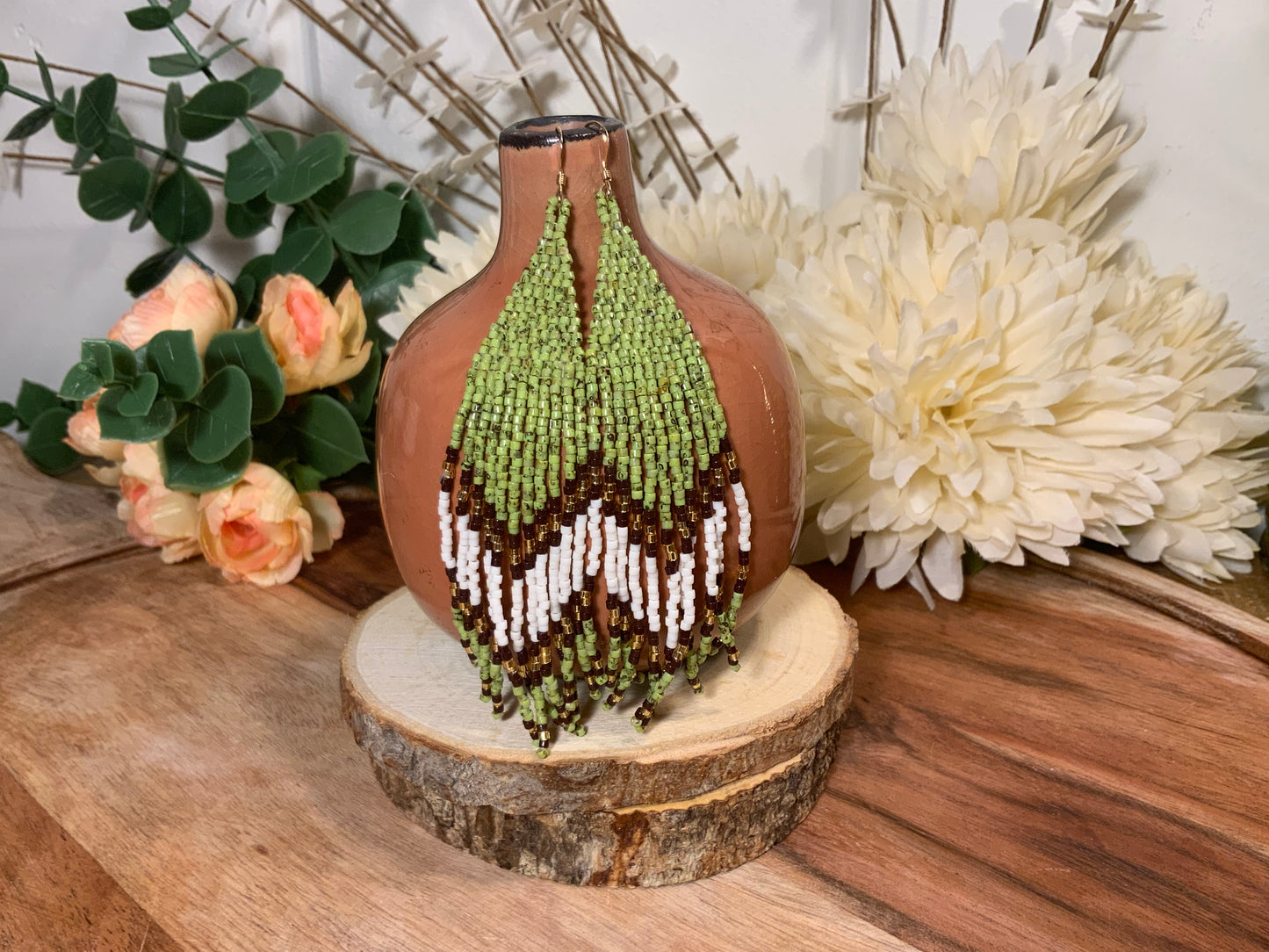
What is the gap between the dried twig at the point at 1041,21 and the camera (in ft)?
2.92

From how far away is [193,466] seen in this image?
935mm

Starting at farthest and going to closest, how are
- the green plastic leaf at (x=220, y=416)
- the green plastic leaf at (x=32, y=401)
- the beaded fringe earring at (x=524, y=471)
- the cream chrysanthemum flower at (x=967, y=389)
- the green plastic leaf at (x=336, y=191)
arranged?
the green plastic leaf at (x=32, y=401) → the green plastic leaf at (x=336, y=191) → the green plastic leaf at (x=220, y=416) → the cream chrysanthemum flower at (x=967, y=389) → the beaded fringe earring at (x=524, y=471)

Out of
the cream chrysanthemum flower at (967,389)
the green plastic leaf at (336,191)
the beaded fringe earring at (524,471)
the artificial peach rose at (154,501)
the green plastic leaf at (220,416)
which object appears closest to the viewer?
the beaded fringe earring at (524,471)

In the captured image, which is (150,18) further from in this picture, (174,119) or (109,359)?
(109,359)

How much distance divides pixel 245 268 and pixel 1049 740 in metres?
0.92

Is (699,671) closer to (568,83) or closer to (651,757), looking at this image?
(651,757)

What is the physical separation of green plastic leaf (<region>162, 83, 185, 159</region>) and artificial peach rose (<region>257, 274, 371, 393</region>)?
0.73ft

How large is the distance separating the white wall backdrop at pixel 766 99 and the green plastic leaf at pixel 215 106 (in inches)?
7.9

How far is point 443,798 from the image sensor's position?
2.17 ft

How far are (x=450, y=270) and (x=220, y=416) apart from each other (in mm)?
233

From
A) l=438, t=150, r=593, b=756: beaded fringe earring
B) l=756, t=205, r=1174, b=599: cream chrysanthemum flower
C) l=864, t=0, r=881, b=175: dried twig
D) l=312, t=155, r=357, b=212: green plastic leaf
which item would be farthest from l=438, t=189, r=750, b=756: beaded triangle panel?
l=312, t=155, r=357, b=212: green plastic leaf

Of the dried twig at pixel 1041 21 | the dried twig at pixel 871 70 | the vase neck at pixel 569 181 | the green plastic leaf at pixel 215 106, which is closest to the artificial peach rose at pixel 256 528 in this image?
the green plastic leaf at pixel 215 106

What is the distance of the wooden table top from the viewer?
2.00ft

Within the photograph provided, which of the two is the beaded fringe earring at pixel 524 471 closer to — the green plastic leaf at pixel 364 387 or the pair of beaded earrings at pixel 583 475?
the pair of beaded earrings at pixel 583 475
